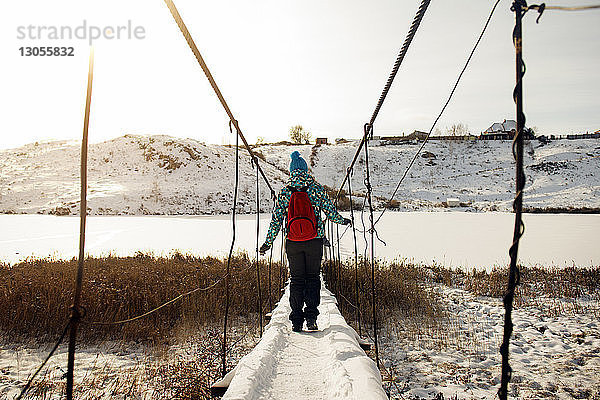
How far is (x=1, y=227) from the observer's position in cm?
1487

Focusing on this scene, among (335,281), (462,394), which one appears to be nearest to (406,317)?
(335,281)

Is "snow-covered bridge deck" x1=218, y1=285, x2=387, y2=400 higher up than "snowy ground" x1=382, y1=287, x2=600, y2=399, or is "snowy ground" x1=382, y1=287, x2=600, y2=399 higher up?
"snow-covered bridge deck" x1=218, y1=285, x2=387, y2=400

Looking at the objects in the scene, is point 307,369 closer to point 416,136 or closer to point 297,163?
point 297,163

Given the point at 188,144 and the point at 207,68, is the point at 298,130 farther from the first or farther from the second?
the point at 207,68

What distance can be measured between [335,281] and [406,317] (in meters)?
1.12

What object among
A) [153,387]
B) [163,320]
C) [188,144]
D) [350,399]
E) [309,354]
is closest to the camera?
[350,399]

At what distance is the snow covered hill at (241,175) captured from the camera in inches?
970

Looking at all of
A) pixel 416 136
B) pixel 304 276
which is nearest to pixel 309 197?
pixel 304 276

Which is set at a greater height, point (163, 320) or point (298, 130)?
point (298, 130)

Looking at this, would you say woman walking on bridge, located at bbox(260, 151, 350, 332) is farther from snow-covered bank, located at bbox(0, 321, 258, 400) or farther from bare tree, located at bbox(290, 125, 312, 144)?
bare tree, located at bbox(290, 125, 312, 144)

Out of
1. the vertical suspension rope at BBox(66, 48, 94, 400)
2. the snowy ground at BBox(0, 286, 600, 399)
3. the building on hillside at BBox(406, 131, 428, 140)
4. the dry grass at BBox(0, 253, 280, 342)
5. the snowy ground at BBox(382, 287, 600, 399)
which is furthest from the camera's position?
Answer: the building on hillside at BBox(406, 131, 428, 140)

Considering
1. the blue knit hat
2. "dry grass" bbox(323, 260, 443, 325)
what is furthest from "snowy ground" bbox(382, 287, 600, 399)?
the blue knit hat

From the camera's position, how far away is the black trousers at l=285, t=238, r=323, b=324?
3.18m

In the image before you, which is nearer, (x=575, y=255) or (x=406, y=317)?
(x=406, y=317)
